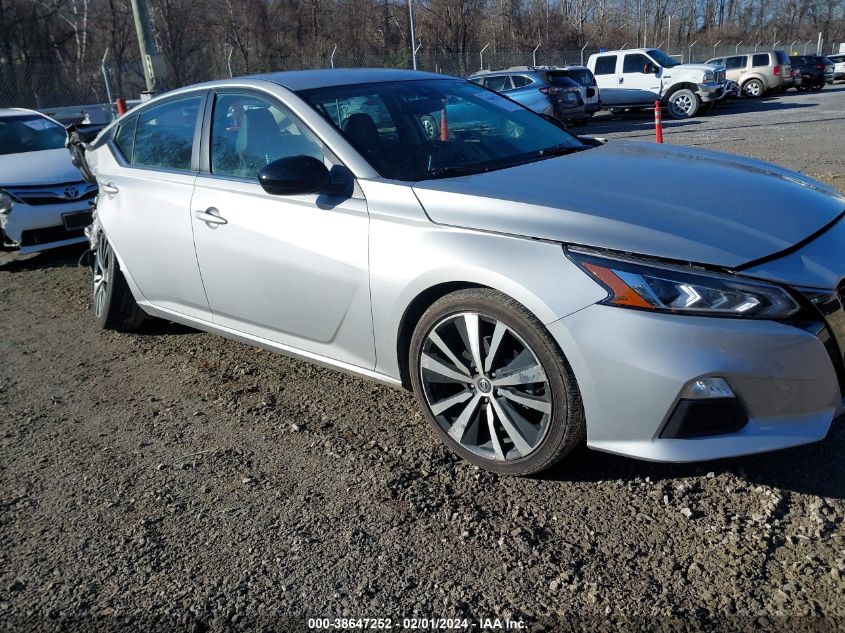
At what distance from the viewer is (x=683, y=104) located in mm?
19672

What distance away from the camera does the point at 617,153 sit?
3.62 m

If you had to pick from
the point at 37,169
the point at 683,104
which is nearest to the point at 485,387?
the point at 37,169

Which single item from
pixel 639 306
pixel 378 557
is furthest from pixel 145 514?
pixel 639 306

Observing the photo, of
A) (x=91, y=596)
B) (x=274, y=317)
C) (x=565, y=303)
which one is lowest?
(x=91, y=596)

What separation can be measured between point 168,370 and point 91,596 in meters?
2.07

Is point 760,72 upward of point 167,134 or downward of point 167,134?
upward

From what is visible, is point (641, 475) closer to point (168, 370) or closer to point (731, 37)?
point (168, 370)

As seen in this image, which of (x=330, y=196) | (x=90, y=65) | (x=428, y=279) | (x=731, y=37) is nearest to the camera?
(x=428, y=279)

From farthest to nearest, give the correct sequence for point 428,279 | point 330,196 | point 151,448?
point 151,448
point 330,196
point 428,279

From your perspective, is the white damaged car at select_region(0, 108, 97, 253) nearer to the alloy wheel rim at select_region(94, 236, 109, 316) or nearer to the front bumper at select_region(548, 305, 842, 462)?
the alloy wheel rim at select_region(94, 236, 109, 316)

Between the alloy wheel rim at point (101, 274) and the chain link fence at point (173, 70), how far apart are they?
50.6ft

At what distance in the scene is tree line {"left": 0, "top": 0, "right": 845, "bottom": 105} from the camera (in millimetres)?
28469

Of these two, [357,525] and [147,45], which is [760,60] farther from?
[357,525]

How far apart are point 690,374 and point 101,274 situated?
13.2ft
